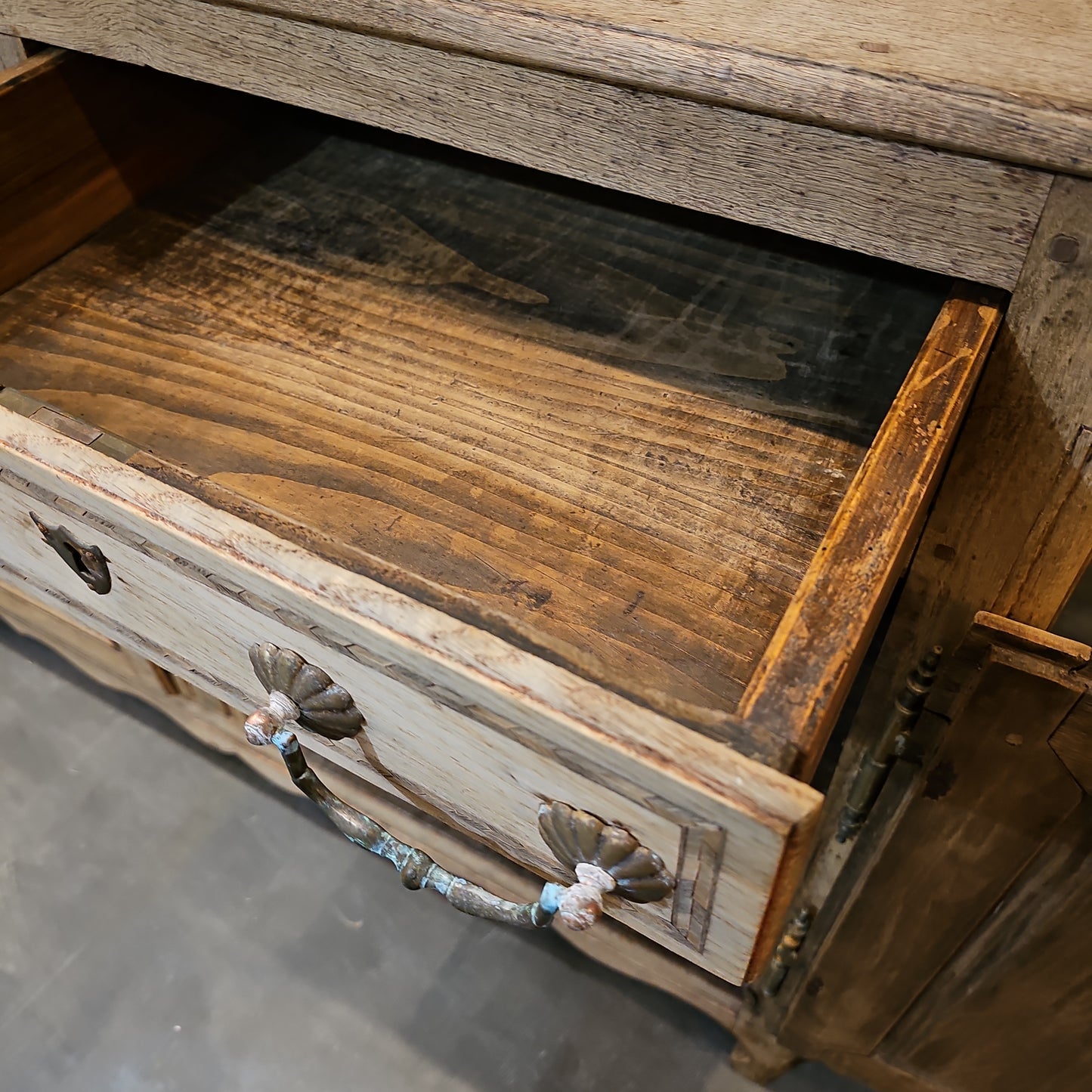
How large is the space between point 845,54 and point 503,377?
10.3 inches

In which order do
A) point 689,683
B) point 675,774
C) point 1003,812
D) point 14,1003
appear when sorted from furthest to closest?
point 14,1003, point 1003,812, point 689,683, point 675,774

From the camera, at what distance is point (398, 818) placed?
953 millimetres

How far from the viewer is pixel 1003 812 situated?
553 millimetres

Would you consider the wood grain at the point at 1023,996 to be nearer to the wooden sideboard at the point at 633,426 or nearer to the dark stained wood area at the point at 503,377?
the wooden sideboard at the point at 633,426

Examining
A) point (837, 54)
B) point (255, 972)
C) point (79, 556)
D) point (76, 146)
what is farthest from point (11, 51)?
point (255, 972)

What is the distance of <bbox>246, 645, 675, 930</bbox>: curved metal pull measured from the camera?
33 cm

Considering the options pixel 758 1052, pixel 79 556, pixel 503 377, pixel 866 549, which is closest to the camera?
pixel 866 549

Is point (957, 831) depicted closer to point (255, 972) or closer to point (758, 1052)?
point (758, 1052)

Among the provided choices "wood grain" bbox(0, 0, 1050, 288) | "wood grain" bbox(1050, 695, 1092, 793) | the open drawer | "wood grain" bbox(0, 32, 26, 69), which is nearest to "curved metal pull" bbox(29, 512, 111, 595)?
the open drawer

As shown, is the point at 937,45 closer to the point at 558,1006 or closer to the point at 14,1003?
the point at 558,1006

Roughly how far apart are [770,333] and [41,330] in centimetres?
47

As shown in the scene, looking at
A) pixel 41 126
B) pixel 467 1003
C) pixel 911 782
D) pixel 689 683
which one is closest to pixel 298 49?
pixel 41 126

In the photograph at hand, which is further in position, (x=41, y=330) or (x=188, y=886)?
(x=188, y=886)

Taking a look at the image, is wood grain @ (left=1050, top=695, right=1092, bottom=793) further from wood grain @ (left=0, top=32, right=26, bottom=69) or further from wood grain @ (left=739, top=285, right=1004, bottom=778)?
wood grain @ (left=0, top=32, right=26, bottom=69)
